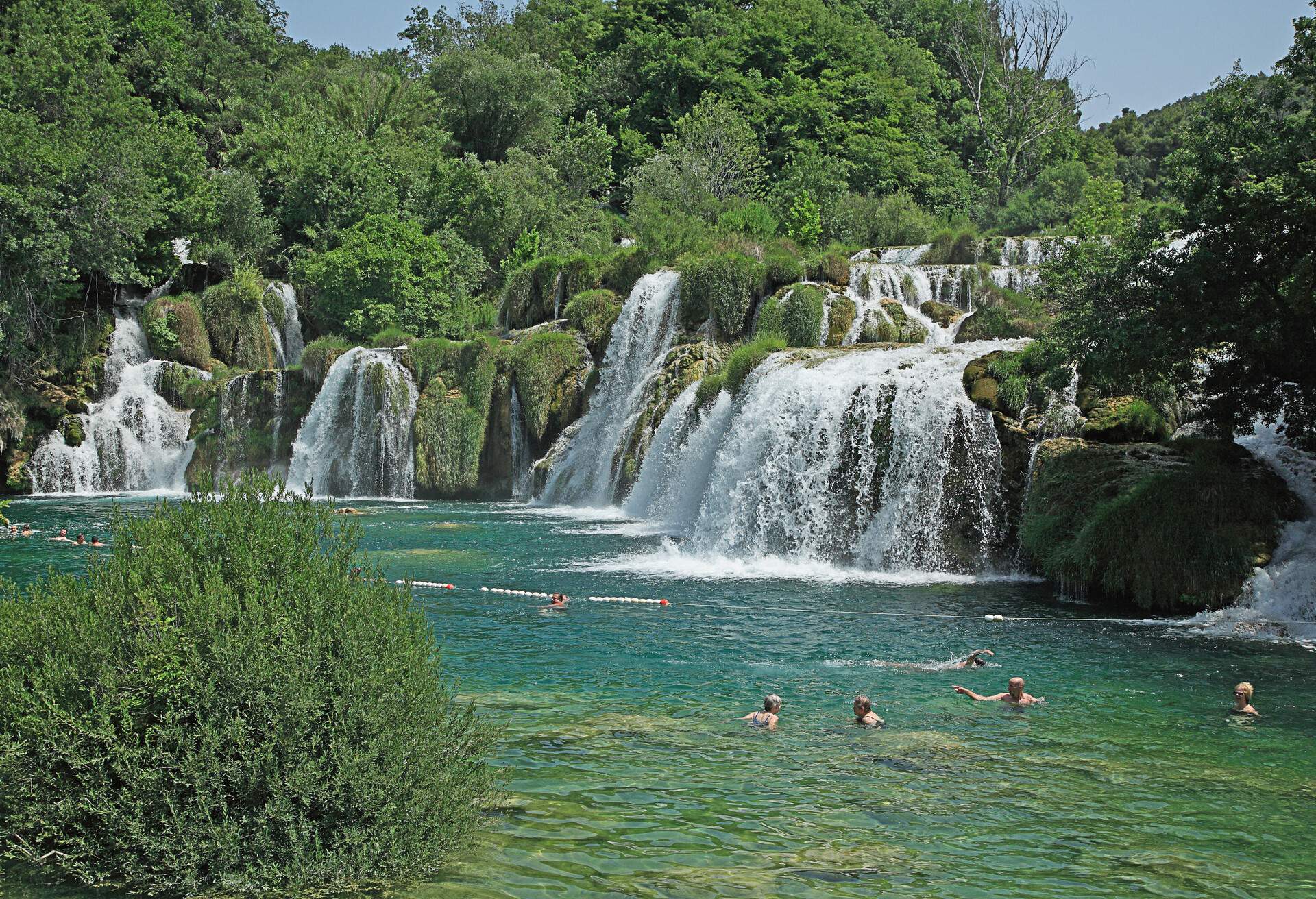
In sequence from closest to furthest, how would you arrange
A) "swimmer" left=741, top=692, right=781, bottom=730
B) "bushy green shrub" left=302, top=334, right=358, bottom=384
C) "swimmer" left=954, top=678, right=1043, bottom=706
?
"swimmer" left=741, top=692, right=781, bottom=730
"swimmer" left=954, top=678, right=1043, bottom=706
"bushy green shrub" left=302, top=334, right=358, bottom=384

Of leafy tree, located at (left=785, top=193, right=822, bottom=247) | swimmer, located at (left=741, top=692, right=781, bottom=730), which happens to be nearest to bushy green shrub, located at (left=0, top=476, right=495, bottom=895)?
swimmer, located at (left=741, top=692, right=781, bottom=730)

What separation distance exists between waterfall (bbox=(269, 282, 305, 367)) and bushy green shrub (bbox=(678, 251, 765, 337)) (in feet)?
51.1

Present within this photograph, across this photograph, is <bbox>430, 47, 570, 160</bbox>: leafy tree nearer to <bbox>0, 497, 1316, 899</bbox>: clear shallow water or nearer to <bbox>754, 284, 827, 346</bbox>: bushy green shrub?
<bbox>754, 284, 827, 346</bbox>: bushy green shrub

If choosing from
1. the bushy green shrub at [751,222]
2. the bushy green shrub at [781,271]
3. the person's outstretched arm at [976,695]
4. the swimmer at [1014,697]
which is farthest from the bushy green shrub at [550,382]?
the swimmer at [1014,697]

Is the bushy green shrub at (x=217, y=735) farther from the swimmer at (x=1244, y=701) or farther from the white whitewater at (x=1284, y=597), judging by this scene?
the white whitewater at (x=1284, y=597)

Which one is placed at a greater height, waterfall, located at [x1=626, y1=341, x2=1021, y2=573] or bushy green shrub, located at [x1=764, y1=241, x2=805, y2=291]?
bushy green shrub, located at [x1=764, y1=241, x2=805, y2=291]

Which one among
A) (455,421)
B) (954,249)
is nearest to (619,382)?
(455,421)

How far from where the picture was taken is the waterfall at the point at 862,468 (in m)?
18.1

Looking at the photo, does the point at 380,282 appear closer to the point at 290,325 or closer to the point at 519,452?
the point at 290,325

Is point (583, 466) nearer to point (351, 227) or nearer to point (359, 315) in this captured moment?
point (359, 315)

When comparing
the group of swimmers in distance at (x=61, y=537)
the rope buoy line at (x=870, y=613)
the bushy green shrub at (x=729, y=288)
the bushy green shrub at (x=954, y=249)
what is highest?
the bushy green shrub at (x=954, y=249)

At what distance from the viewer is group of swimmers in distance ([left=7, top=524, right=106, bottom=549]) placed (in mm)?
20612

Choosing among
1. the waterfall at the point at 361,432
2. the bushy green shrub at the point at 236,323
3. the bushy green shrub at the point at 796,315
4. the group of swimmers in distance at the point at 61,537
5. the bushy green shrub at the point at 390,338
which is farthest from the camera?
the bushy green shrub at the point at 236,323

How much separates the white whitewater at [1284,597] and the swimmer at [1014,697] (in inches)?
174
